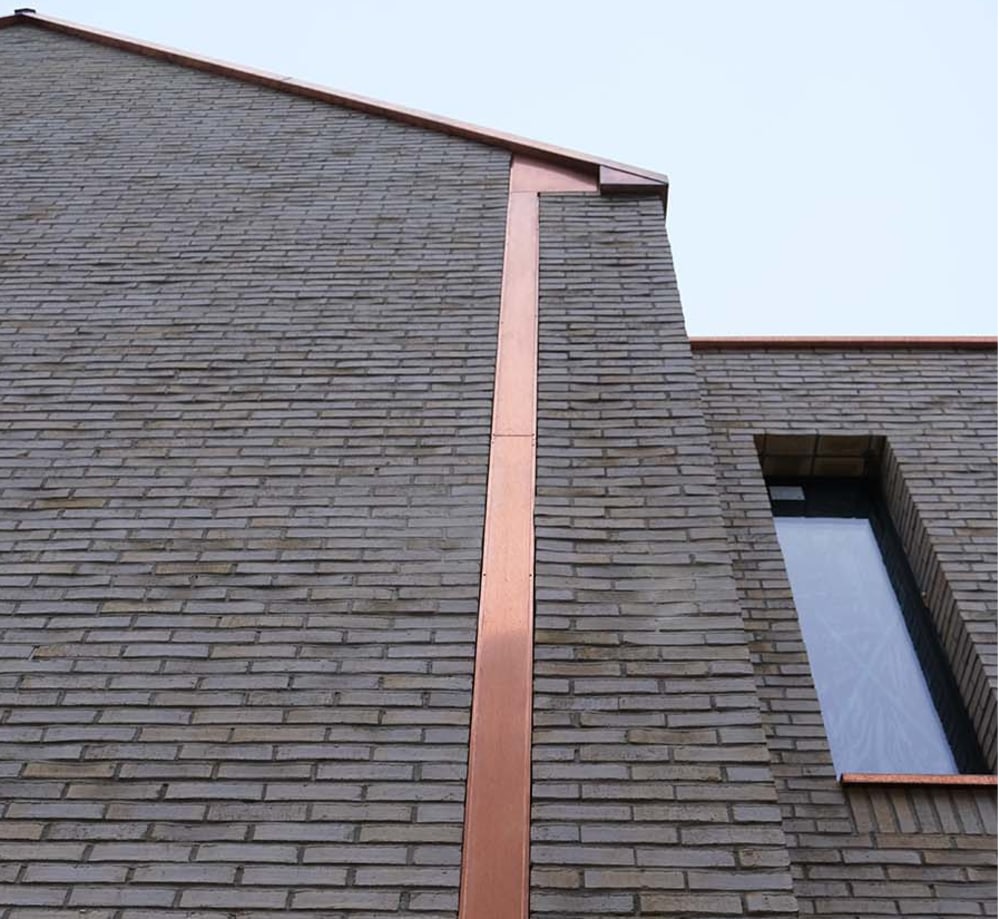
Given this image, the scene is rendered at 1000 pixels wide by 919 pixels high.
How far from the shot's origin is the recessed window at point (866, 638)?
534 centimetres

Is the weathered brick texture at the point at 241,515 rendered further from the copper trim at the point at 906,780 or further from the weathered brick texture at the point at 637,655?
the copper trim at the point at 906,780

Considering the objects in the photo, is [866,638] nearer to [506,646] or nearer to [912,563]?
[912,563]

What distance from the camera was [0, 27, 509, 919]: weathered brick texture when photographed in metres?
3.63

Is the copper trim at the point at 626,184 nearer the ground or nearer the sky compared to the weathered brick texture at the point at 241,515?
nearer the sky

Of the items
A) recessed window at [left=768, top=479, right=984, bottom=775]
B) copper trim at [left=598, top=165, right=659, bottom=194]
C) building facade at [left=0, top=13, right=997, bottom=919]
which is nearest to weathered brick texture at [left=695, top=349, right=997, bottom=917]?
building facade at [left=0, top=13, right=997, bottom=919]

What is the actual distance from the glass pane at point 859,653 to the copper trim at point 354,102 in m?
2.38

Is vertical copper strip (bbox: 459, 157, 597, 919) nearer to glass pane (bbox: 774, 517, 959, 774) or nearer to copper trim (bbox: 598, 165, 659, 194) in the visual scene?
copper trim (bbox: 598, 165, 659, 194)

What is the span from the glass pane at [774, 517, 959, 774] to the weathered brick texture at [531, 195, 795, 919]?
147 centimetres

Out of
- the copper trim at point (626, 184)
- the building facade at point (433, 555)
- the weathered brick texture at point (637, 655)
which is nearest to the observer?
the weathered brick texture at point (637, 655)

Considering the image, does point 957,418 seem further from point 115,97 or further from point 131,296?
point 115,97

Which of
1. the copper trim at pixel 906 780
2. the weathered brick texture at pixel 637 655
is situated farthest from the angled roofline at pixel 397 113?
the copper trim at pixel 906 780

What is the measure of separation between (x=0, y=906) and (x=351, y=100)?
6.42 meters

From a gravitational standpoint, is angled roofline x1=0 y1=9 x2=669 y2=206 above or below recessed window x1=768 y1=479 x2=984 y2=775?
above

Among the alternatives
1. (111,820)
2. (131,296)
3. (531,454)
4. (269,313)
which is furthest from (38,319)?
(111,820)
